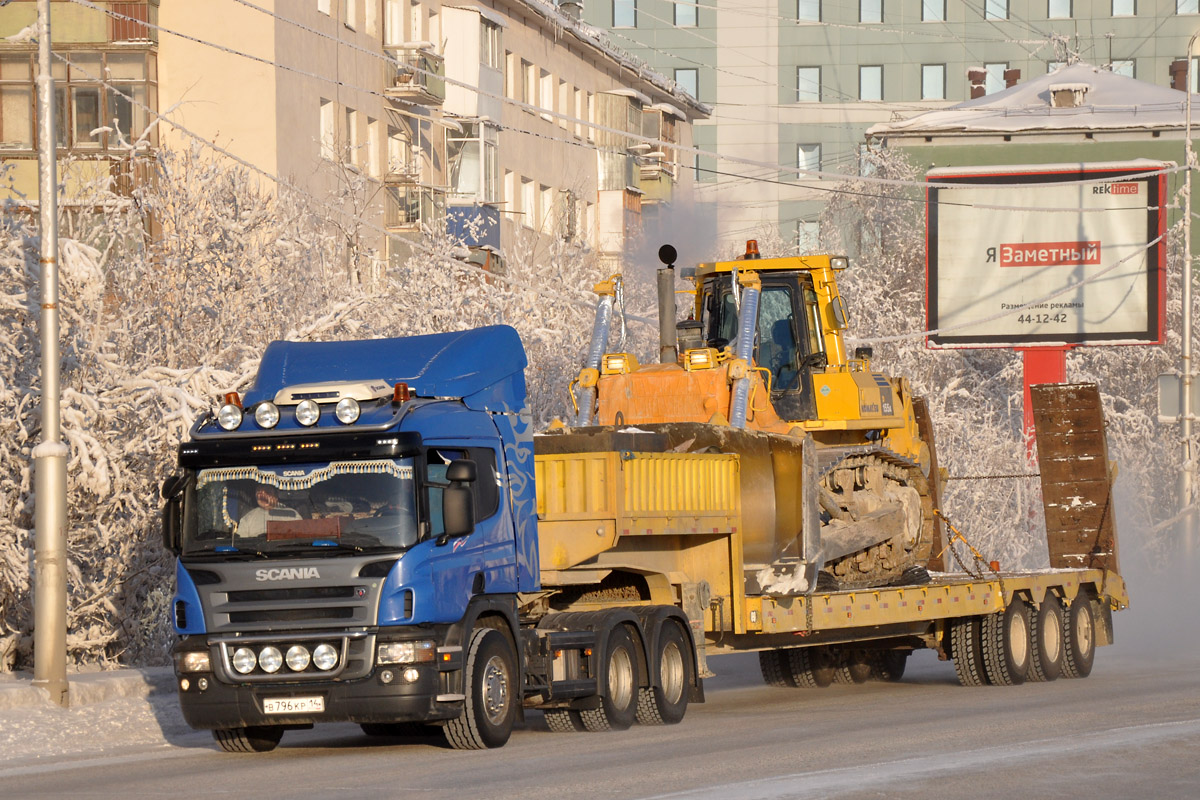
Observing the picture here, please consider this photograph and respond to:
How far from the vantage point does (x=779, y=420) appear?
65.9 ft

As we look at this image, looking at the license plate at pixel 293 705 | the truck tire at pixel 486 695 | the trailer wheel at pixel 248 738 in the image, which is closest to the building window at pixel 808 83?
the trailer wheel at pixel 248 738

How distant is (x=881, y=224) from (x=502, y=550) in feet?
126

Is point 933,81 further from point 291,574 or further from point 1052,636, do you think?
point 291,574

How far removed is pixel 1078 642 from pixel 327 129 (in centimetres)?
2395

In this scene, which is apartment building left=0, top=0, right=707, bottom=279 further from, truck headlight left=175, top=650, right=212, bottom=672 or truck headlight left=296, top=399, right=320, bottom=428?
truck headlight left=175, top=650, right=212, bottom=672

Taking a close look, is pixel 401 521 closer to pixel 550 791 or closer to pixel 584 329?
pixel 550 791

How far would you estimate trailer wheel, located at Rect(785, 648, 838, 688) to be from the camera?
71.7 ft

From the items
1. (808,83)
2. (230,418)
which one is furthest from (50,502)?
(808,83)

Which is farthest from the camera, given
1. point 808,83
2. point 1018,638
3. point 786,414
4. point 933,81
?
point 808,83

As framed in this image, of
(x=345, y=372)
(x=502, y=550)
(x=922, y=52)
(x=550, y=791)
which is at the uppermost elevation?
(x=922, y=52)

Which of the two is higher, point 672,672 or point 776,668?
point 672,672

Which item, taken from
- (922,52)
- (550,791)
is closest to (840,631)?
(550,791)

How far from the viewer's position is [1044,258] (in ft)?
134

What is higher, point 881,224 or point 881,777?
point 881,224
